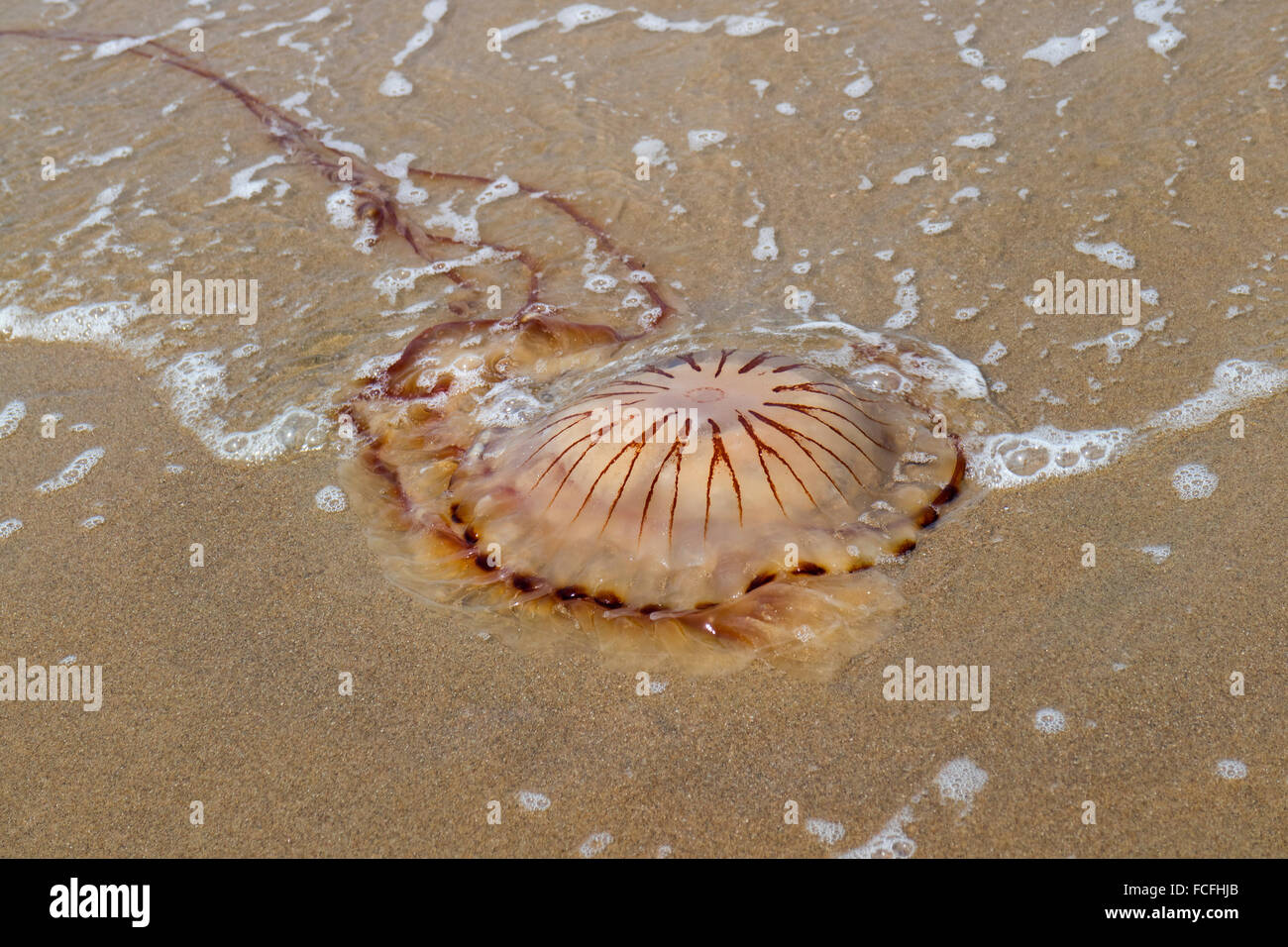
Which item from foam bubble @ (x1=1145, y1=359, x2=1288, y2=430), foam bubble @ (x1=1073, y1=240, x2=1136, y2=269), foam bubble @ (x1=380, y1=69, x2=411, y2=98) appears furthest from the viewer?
foam bubble @ (x1=380, y1=69, x2=411, y2=98)

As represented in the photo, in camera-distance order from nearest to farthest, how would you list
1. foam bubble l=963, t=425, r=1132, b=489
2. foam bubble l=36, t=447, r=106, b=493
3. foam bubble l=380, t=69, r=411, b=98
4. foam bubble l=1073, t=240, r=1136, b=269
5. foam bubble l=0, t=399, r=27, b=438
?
foam bubble l=963, t=425, r=1132, b=489 < foam bubble l=36, t=447, r=106, b=493 < foam bubble l=0, t=399, r=27, b=438 < foam bubble l=1073, t=240, r=1136, b=269 < foam bubble l=380, t=69, r=411, b=98

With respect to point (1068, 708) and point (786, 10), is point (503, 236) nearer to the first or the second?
point (786, 10)

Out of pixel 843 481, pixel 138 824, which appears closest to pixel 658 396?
pixel 843 481

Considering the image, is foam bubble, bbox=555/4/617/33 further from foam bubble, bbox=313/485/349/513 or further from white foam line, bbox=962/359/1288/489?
white foam line, bbox=962/359/1288/489

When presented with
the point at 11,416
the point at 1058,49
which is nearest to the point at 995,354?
the point at 1058,49

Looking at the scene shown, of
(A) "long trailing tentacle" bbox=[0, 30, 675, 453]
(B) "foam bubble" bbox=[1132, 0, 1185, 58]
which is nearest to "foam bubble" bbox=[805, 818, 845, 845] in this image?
(A) "long trailing tentacle" bbox=[0, 30, 675, 453]

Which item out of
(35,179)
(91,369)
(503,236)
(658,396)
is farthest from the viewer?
(35,179)

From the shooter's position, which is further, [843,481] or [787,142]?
[787,142]
